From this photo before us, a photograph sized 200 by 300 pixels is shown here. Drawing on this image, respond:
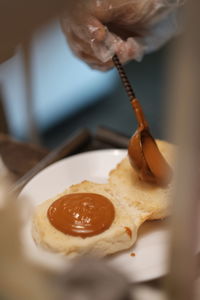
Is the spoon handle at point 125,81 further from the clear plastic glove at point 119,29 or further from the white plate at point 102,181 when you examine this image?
the white plate at point 102,181

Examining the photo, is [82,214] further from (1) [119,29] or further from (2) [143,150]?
(1) [119,29]

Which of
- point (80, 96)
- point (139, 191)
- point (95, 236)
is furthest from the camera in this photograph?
point (80, 96)

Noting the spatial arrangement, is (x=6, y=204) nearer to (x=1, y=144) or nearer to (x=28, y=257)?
(x=28, y=257)

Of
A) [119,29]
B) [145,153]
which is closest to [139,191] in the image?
[145,153]

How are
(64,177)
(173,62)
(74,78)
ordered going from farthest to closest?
(74,78) < (64,177) < (173,62)

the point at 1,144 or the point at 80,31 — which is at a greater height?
the point at 80,31

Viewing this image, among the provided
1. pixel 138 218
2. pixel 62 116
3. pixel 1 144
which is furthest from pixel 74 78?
pixel 138 218
